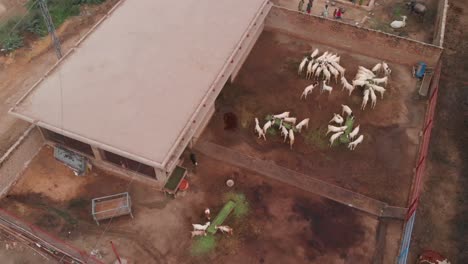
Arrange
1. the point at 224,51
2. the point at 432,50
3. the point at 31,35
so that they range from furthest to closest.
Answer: the point at 31,35 < the point at 432,50 < the point at 224,51

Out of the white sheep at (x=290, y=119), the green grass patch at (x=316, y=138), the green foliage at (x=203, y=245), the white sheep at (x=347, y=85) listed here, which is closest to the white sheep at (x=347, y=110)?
the white sheep at (x=347, y=85)

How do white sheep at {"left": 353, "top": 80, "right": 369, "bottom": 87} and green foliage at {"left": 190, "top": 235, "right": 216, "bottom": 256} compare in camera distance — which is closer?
green foliage at {"left": 190, "top": 235, "right": 216, "bottom": 256}

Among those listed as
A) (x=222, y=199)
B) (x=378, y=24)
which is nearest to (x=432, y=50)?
(x=378, y=24)

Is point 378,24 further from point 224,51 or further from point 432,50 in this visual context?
point 224,51

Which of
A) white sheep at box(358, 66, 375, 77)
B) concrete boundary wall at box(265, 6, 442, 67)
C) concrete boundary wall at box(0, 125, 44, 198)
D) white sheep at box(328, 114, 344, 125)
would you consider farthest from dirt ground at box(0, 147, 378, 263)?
concrete boundary wall at box(265, 6, 442, 67)

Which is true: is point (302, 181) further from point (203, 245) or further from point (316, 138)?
point (203, 245)

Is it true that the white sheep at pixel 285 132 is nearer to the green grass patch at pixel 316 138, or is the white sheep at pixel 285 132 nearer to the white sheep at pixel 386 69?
the green grass patch at pixel 316 138

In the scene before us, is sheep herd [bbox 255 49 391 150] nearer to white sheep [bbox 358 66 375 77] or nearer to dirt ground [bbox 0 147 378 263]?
white sheep [bbox 358 66 375 77]

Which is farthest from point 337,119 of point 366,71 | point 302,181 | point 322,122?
point 302,181
